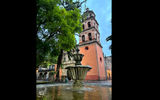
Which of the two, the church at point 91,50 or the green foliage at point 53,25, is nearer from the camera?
the green foliage at point 53,25

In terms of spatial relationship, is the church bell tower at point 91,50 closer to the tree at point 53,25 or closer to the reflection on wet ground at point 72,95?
the tree at point 53,25

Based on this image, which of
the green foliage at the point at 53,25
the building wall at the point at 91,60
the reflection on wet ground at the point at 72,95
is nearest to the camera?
the reflection on wet ground at the point at 72,95

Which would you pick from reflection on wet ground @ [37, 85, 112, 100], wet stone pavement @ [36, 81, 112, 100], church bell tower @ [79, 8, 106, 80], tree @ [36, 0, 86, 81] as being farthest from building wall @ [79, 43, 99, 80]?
reflection on wet ground @ [37, 85, 112, 100]

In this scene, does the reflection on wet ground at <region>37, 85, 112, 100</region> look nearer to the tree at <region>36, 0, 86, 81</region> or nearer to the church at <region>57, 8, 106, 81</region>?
the tree at <region>36, 0, 86, 81</region>

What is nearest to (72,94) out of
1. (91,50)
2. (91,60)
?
(91,60)

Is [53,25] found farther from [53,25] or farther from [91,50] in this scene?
[91,50]

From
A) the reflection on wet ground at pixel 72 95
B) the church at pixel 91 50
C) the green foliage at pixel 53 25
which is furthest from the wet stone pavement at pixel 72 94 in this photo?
the church at pixel 91 50

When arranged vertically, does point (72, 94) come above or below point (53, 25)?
below

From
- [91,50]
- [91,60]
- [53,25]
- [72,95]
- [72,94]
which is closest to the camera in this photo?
[72,95]

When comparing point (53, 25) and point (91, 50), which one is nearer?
point (53, 25)

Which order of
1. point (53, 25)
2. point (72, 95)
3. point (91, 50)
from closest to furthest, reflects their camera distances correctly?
point (72, 95)
point (53, 25)
point (91, 50)
